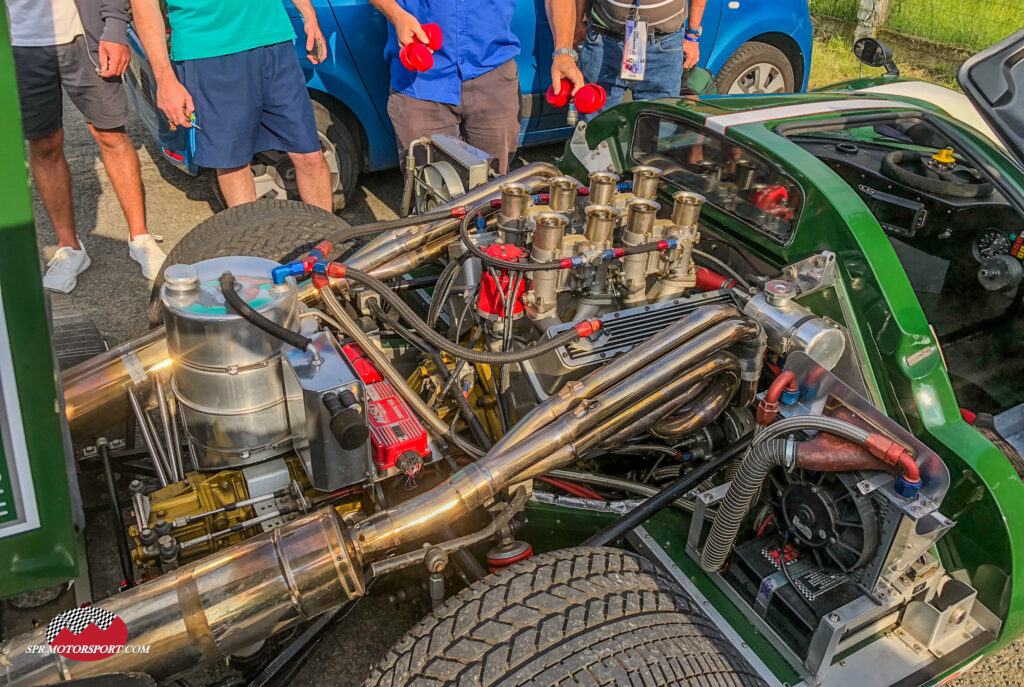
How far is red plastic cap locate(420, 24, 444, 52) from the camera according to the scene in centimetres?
425

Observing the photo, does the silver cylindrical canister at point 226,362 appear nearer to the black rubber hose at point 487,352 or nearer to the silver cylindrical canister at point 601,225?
the black rubber hose at point 487,352

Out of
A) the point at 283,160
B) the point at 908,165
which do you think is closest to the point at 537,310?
the point at 908,165

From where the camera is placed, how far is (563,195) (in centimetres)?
287

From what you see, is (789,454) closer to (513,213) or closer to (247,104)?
(513,213)

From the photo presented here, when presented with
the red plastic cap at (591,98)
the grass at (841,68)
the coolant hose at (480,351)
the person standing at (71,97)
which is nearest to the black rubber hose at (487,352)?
the coolant hose at (480,351)

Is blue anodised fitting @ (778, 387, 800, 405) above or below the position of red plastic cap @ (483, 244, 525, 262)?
below

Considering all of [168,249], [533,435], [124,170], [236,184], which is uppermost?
[533,435]

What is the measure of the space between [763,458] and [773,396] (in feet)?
0.68

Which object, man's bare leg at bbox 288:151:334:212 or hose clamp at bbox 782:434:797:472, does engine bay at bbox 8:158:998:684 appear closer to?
hose clamp at bbox 782:434:797:472

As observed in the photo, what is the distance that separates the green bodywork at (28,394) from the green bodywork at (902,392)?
5.39 feet

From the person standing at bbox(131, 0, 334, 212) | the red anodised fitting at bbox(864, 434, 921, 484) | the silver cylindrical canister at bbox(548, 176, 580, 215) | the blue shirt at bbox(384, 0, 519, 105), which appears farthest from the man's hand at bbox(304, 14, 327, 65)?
the red anodised fitting at bbox(864, 434, 921, 484)

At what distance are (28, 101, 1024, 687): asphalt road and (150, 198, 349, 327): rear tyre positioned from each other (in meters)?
1.02

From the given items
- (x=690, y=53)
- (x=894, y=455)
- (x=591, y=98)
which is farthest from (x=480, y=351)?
(x=690, y=53)

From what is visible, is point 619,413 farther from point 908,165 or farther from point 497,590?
point 908,165
